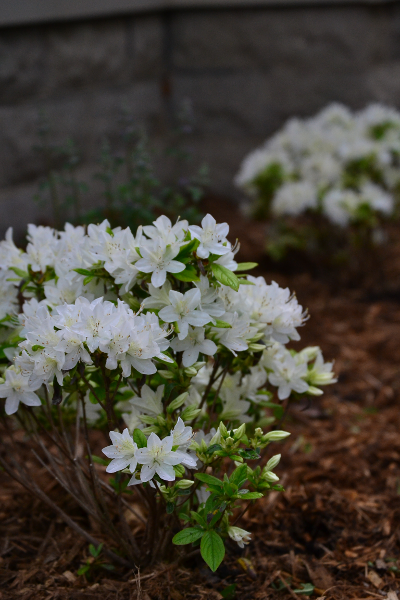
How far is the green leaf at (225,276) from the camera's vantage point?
1579 mm

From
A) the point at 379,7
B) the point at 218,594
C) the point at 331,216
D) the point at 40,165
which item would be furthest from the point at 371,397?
the point at 379,7

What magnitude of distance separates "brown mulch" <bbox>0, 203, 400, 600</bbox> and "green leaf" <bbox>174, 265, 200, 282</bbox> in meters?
0.85

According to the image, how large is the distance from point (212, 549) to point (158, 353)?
0.50 meters

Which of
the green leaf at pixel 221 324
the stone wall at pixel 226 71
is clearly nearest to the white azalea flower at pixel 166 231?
the green leaf at pixel 221 324

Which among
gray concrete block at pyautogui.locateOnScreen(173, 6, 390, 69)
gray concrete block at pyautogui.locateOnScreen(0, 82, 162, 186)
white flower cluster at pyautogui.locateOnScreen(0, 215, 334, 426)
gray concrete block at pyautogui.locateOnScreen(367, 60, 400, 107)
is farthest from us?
gray concrete block at pyautogui.locateOnScreen(367, 60, 400, 107)

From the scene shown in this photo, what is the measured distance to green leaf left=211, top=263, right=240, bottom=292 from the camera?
1579 mm

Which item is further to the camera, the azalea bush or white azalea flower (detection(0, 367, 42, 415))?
the azalea bush

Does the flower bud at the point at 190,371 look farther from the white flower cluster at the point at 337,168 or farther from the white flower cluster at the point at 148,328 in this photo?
the white flower cluster at the point at 337,168

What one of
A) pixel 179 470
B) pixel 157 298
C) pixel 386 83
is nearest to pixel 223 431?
pixel 179 470

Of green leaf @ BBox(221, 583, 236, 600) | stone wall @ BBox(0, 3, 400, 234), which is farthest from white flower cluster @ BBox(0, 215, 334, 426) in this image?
stone wall @ BBox(0, 3, 400, 234)

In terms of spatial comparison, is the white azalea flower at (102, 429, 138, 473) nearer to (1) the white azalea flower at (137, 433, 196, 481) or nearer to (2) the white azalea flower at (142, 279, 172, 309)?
(1) the white azalea flower at (137, 433, 196, 481)

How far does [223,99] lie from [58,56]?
1718 millimetres

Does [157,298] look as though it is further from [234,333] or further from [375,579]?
[375,579]

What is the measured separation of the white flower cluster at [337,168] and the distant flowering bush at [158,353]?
2.35 metres
